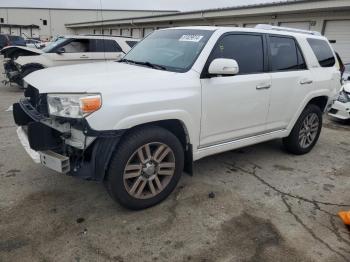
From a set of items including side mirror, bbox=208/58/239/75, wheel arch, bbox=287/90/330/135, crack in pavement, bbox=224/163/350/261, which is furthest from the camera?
wheel arch, bbox=287/90/330/135

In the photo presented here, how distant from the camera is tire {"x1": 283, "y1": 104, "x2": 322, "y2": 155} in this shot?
16.6 ft

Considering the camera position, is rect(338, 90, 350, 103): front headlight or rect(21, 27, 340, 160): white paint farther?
rect(338, 90, 350, 103): front headlight

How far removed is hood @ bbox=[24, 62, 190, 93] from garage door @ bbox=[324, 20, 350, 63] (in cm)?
1313

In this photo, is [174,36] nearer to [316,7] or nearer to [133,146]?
[133,146]

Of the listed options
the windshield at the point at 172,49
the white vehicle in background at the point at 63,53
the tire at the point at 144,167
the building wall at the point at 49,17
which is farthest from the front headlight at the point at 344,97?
the building wall at the point at 49,17

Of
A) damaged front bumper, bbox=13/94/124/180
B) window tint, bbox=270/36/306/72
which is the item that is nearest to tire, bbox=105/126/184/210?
damaged front bumper, bbox=13/94/124/180

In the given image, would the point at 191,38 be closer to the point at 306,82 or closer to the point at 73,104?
the point at 73,104

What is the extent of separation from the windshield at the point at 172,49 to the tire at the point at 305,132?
2.24m

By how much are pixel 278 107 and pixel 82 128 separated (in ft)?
9.17

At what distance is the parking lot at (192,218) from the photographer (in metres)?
2.80

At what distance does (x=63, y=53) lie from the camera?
999 cm

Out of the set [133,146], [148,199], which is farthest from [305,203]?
[133,146]

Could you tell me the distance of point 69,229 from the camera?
302 centimetres

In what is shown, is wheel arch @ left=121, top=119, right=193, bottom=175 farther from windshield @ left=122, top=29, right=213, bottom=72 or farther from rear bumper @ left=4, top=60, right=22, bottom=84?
rear bumper @ left=4, top=60, right=22, bottom=84
